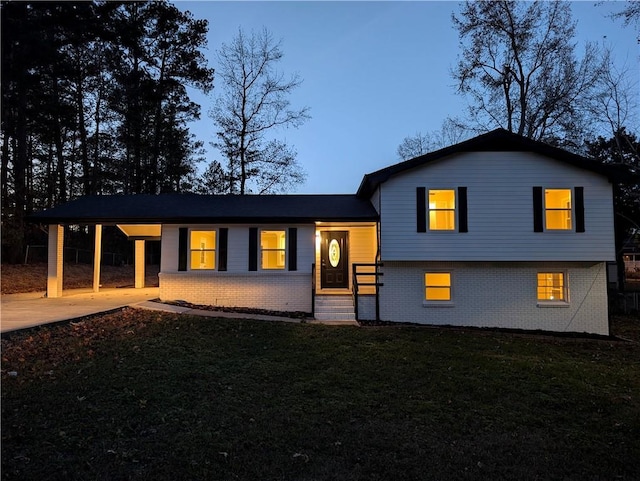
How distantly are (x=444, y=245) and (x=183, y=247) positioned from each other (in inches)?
327

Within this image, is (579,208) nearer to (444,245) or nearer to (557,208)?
(557,208)

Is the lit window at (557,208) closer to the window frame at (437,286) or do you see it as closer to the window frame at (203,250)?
the window frame at (437,286)

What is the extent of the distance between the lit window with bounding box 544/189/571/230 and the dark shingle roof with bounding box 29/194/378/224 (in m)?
5.32

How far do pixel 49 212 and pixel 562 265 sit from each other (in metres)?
16.7

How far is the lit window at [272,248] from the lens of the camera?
13805 millimetres

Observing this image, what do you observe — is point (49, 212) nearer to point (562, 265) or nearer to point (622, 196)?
point (562, 265)

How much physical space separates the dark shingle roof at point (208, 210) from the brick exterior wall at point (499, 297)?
2440 mm

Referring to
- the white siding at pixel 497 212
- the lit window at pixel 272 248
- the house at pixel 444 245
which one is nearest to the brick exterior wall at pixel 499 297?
the house at pixel 444 245

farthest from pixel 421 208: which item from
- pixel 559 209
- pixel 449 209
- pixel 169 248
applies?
pixel 169 248

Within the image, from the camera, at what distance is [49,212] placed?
14.1m

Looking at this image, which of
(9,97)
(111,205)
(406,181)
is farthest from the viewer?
(9,97)

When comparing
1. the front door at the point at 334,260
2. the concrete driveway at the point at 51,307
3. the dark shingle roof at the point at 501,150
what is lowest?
the concrete driveway at the point at 51,307

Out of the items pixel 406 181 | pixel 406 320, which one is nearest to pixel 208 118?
pixel 406 181

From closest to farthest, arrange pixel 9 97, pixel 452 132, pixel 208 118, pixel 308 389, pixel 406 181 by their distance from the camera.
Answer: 1. pixel 308 389
2. pixel 406 181
3. pixel 9 97
4. pixel 208 118
5. pixel 452 132
